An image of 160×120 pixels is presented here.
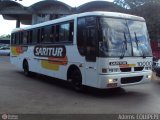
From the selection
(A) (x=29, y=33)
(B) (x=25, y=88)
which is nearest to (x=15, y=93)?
(B) (x=25, y=88)

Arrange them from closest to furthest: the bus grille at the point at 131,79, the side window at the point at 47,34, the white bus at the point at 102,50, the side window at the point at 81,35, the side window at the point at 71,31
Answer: the white bus at the point at 102,50, the bus grille at the point at 131,79, the side window at the point at 81,35, the side window at the point at 71,31, the side window at the point at 47,34

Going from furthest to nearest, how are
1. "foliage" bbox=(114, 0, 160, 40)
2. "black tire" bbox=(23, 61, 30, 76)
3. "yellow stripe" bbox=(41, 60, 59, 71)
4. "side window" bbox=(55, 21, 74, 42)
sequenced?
"foliage" bbox=(114, 0, 160, 40) → "black tire" bbox=(23, 61, 30, 76) → "yellow stripe" bbox=(41, 60, 59, 71) → "side window" bbox=(55, 21, 74, 42)

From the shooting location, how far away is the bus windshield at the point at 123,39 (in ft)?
34.4

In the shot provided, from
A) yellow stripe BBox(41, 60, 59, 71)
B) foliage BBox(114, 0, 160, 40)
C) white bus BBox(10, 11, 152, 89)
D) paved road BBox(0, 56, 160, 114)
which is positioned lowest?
paved road BBox(0, 56, 160, 114)

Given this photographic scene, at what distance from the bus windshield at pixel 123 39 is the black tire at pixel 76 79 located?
1690 mm

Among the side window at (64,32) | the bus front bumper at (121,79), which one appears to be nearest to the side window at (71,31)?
the side window at (64,32)

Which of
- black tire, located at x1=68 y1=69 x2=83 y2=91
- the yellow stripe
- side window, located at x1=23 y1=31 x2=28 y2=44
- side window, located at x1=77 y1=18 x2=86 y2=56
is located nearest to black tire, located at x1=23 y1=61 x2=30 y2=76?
side window, located at x1=23 y1=31 x2=28 y2=44

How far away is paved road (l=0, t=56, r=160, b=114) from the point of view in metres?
8.69

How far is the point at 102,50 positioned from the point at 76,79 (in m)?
2.00

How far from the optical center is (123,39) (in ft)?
35.7

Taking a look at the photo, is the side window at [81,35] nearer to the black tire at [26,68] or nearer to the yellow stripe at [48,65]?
the yellow stripe at [48,65]

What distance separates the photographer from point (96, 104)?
31.1ft

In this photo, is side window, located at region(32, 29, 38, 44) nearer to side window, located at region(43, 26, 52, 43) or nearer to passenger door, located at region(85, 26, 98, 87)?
side window, located at region(43, 26, 52, 43)

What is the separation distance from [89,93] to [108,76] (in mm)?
1430
